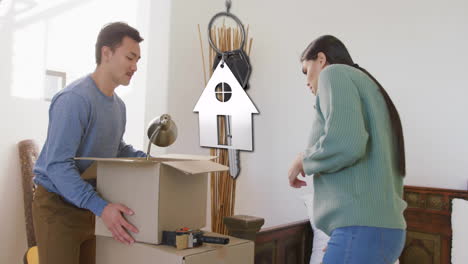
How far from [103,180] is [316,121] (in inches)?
30.3

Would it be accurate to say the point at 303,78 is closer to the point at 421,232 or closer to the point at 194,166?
the point at 421,232

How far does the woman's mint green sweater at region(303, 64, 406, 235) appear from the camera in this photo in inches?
49.3

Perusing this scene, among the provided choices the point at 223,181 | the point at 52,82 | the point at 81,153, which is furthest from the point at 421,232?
the point at 52,82

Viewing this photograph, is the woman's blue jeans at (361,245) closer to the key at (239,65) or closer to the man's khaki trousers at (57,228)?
the man's khaki trousers at (57,228)

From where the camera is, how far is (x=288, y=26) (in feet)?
10.5

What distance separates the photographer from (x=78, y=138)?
161 cm

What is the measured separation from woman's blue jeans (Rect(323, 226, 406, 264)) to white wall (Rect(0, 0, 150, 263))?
2.64 m

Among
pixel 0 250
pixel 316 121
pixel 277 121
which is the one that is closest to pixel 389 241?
pixel 316 121

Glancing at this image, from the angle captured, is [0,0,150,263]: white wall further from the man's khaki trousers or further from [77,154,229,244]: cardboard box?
[77,154,229,244]: cardboard box

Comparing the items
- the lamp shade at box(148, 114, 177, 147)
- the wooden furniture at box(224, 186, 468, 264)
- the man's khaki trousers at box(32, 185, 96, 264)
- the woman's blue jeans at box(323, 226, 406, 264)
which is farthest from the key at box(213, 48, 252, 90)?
the woman's blue jeans at box(323, 226, 406, 264)

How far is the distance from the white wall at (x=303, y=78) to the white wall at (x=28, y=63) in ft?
2.49

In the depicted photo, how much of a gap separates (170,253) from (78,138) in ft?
1.82

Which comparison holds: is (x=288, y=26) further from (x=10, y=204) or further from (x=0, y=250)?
(x=0, y=250)

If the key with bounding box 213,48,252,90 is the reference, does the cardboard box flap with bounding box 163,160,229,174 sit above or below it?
below
